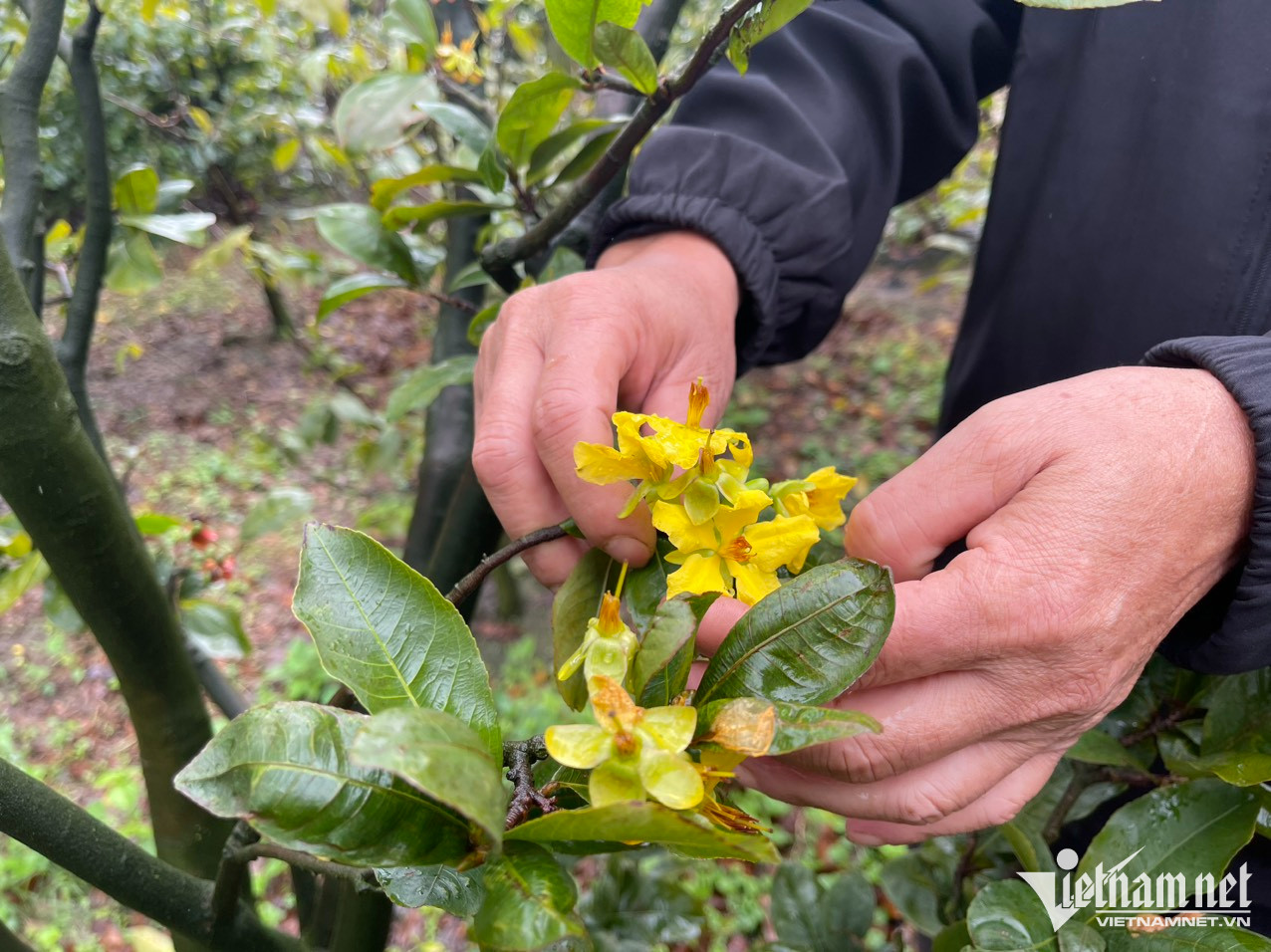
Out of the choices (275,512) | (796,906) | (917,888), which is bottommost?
(796,906)

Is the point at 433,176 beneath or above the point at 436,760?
above

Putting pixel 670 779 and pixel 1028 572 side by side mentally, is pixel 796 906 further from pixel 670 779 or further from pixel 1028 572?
pixel 670 779

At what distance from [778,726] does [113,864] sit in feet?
1.75

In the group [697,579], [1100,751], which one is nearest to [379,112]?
[697,579]

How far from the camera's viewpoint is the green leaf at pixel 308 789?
400mm

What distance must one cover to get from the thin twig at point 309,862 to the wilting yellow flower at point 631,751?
0.25 m

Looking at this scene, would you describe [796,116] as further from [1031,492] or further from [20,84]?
[20,84]

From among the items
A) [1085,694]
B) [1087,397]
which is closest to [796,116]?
[1087,397]

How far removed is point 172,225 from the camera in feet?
3.94

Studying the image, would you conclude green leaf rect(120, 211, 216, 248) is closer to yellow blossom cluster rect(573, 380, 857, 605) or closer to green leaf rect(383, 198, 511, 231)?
green leaf rect(383, 198, 511, 231)

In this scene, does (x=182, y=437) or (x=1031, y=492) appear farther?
(x=182, y=437)

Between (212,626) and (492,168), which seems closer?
(492,168)

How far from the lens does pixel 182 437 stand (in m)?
3.93

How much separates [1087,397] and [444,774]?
71cm
